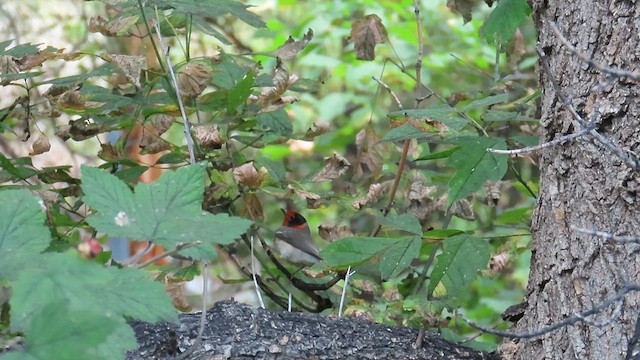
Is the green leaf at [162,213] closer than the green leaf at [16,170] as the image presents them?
Yes

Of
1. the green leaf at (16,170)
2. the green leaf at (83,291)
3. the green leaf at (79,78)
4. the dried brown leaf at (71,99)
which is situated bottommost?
the green leaf at (83,291)

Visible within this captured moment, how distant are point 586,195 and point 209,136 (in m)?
0.77

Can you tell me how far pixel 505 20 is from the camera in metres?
1.56

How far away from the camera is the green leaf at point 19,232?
0.92m

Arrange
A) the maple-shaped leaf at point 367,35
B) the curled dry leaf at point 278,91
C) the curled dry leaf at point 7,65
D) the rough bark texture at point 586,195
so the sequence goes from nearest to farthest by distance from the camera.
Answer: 1. the rough bark texture at point 586,195
2. the curled dry leaf at point 7,65
3. the curled dry leaf at point 278,91
4. the maple-shaped leaf at point 367,35

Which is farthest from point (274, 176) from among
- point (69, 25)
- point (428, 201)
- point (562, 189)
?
point (69, 25)

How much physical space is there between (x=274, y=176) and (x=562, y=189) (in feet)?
2.69

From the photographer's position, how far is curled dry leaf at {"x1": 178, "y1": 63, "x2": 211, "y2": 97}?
1.72 meters

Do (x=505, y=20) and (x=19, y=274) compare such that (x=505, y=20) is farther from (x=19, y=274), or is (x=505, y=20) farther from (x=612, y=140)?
(x=19, y=274)

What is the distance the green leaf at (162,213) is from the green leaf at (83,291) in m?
0.06

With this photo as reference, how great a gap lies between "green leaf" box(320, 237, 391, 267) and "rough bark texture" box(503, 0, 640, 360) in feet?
0.98

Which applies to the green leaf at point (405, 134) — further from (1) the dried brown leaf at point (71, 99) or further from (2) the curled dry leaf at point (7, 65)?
(2) the curled dry leaf at point (7, 65)

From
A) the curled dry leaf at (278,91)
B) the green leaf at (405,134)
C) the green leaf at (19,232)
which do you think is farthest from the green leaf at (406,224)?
the green leaf at (19,232)

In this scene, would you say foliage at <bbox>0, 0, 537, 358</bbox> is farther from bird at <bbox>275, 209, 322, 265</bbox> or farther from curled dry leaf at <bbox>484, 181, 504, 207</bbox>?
bird at <bbox>275, 209, 322, 265</bbox>
